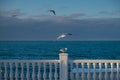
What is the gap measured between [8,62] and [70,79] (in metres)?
1.47

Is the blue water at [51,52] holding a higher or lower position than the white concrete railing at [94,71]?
higher

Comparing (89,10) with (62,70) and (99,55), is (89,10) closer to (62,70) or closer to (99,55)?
(99,55)

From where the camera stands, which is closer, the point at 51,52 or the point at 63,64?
the point at 63,64

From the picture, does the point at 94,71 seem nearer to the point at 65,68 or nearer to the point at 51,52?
the point at 65,68

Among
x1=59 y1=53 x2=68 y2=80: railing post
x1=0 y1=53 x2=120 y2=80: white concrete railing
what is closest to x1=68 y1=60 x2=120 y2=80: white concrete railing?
x1=0 y1=53 x2=120 y2=80: white concrete railing

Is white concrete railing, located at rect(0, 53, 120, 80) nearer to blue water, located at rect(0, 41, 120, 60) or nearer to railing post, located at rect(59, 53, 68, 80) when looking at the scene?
railing post, located at rect(59, 53, 68, 80)

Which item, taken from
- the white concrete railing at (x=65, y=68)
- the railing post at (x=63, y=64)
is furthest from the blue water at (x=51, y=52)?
the railing post at (x=63, y=64)

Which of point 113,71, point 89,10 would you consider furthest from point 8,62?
point 89,10

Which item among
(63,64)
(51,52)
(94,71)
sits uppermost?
(51,52)

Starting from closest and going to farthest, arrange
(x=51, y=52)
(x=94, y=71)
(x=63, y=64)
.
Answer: (x=63, y=64)
(x=94, y=71)
(x=51, y=52)

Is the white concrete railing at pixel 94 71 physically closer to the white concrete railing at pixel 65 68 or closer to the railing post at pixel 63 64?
the white concrete railing at pixel 65 68

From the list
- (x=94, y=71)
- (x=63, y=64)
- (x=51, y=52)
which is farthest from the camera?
(x=51, y=52)

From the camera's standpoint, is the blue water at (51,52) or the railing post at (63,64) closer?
the railing post at (63,64)

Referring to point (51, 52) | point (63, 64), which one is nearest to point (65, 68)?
point (63, 64)
